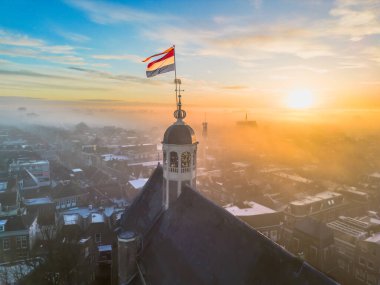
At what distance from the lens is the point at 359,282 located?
35.4m

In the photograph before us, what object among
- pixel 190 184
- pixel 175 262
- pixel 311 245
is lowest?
pixel 311 245

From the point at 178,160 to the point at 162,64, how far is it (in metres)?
7.12

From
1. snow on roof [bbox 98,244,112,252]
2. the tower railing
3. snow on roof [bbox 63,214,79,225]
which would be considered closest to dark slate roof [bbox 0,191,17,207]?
snow on roof [bbox 63,214,79,225]

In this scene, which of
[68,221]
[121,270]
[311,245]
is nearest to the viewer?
[121,270]

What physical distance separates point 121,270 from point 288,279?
10489 millimetres

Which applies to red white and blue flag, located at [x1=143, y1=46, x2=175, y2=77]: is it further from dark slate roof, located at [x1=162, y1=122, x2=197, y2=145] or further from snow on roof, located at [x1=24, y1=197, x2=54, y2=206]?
snow on roof, located at [x1=24, y1=197, x2=54, y2=206]

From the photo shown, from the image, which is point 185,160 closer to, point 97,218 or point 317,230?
Answer: point 317,230

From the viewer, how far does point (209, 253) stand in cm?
1434

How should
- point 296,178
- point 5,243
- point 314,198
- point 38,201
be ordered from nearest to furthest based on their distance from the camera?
point 5,243
point 38,201
point 314,198
point 296,178

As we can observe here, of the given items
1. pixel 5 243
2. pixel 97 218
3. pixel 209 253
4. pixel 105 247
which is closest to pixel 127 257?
pixel 209 253

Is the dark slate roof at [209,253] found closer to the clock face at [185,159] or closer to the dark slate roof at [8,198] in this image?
the clock face at [185,159]

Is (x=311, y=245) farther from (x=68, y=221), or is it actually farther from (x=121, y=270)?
(x=68, y=221)

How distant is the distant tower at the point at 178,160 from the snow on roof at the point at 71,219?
27.7 m

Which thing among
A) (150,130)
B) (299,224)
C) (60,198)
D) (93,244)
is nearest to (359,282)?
(299,224)
